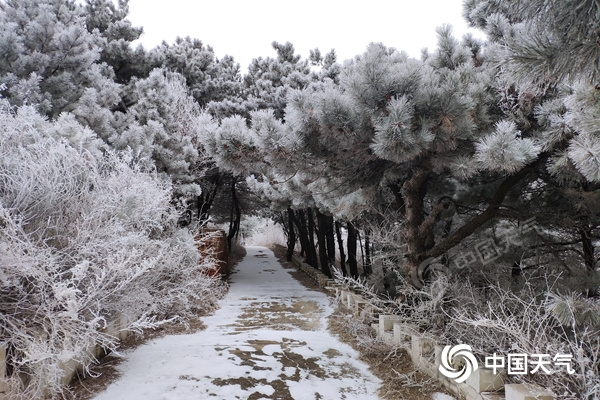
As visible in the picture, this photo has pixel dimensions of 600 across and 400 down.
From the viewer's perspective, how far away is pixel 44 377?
251 centimetres

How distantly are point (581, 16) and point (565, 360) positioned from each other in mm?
1921

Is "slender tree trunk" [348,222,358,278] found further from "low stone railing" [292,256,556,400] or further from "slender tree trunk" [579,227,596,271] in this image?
"slender tree trunk" [579,227,596,271]

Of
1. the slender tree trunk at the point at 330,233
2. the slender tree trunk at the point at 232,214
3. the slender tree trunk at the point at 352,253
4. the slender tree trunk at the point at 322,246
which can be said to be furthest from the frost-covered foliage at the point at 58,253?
the slender tree trunk at the point at 232,214

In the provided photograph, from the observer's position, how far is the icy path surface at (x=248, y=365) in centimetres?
311

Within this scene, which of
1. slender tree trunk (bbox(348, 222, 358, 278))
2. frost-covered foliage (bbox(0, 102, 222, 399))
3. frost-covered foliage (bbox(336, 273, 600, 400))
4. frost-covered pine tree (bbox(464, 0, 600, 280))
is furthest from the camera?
slender tree trunk (bbox(348, 222, 358, 278))

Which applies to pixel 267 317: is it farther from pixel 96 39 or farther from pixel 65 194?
pixel 96 39

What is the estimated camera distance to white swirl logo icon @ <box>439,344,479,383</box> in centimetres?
292

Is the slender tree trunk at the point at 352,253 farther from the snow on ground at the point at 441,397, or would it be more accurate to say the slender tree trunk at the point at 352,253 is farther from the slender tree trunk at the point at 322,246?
the snow on ground at the point at 441,397

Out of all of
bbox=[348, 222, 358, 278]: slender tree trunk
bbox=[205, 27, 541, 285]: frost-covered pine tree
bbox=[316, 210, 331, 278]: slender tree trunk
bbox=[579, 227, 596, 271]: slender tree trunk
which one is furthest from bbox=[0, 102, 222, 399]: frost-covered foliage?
bbox=[316, 210, 331, 278]: slender tree trunk

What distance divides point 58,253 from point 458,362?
3125 mm

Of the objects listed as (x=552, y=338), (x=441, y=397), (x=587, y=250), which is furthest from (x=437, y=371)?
(x=587, y=250)

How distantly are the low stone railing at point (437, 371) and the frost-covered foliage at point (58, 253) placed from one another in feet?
7.63

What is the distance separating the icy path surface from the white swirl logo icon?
62 centimetres

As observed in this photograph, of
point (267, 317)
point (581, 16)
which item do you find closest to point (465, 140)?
point (581, 16)
